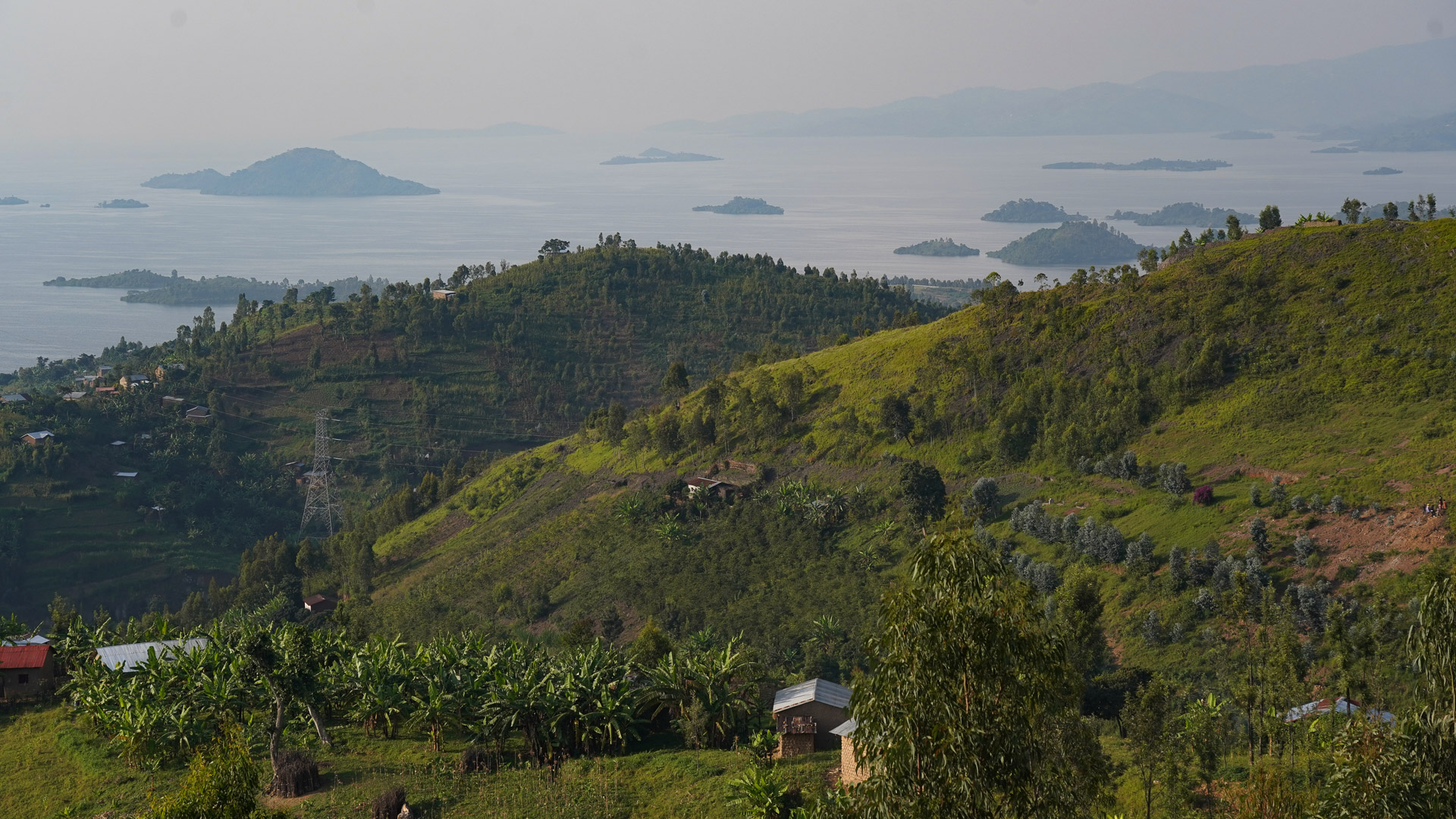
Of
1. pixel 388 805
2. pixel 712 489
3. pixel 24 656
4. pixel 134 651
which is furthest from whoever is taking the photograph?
pixel 712 489

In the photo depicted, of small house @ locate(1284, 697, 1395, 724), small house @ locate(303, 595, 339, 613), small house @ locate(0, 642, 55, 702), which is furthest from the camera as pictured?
small house @ locate(303, 595, 339, 613)

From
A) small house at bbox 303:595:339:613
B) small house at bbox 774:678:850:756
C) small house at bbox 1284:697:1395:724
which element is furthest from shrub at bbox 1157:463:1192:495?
Answer: small house at bbox 303:595:339:613

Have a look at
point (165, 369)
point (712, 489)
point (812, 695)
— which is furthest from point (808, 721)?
point (165, 369)

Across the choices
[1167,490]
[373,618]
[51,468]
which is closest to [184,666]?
[373,618]

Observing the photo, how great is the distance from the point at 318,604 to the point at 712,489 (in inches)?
875

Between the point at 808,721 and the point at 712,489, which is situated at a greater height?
the point at 808,721

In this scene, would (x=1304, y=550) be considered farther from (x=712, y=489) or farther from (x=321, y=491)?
(x=321, y=491)

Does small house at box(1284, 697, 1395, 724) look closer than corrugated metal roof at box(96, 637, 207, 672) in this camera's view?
Yes

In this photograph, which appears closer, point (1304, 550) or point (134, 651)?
point (134, 651)

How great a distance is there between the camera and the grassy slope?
1933 centimetres

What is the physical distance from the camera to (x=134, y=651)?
2539 centimetres

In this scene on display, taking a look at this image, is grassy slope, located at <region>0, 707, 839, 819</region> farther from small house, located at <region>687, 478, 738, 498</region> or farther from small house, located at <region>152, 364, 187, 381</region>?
small house, located at <region>152, 364, 187, 381</region>

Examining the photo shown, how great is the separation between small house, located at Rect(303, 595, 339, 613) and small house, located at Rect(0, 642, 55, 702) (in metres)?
28.8

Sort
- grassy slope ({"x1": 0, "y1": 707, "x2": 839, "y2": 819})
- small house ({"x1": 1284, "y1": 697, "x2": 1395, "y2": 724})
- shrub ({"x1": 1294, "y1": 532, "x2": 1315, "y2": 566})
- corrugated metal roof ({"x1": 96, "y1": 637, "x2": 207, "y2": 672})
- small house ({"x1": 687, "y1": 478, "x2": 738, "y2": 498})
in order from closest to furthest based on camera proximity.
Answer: grassy slope ({"x1": 0, "y1": 707, "x2": 839, "y2": 819}) < small house ({"x1": 1284, "y1": 697, "x2": 1395, "y2": 724}) < corrugated metal roof ({"x1": 96, "y1": 637, "x2": 207, "y2": 672}) < shrub ({"x1": 1294, "y1": 532, "x2": 1315, "y2": 566}) < small house ({"x1": 687, "y1": 478, "x2": 738, "y2": 498})
